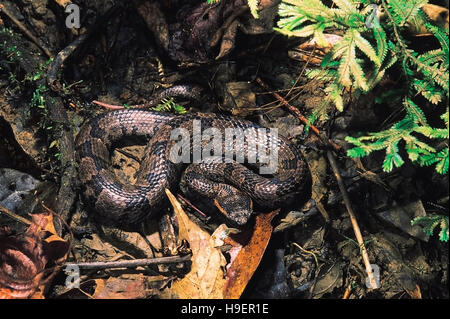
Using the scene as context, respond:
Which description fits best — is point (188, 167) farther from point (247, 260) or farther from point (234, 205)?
point (247, 260)

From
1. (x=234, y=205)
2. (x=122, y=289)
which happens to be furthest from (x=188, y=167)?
(x=122, y=289)

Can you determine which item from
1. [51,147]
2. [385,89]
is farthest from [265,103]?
[51,147]

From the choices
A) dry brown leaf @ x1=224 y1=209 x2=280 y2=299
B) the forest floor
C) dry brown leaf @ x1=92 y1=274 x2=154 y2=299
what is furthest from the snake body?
dry brown leaf @ x1=92 y1=274 x2=154 y2=299

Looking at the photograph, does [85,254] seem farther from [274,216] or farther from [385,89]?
[385,89]

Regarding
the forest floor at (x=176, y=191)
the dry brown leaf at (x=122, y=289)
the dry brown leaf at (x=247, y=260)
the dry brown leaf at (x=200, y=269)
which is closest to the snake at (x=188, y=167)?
the forest floor at (x=176, y=191)

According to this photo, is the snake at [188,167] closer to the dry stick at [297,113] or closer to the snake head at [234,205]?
the snake head at [234,205]

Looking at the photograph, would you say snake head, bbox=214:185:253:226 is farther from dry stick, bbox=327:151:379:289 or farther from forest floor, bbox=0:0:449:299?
dry stick, bbox=327:151:379:289

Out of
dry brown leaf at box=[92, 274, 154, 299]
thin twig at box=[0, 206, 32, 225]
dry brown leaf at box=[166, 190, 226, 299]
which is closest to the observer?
dry brown leaf at box=[166, 190, 226, 299]
